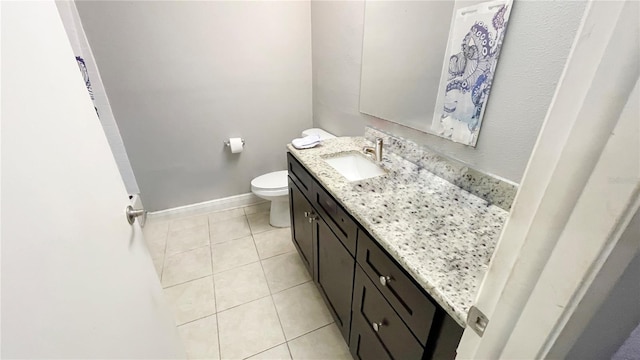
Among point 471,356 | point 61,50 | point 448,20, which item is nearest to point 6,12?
point 61,50

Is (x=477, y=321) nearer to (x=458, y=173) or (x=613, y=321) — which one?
(x=613, y=321)

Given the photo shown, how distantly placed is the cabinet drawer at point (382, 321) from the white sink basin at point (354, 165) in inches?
24.8

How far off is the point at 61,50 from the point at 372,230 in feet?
2.99

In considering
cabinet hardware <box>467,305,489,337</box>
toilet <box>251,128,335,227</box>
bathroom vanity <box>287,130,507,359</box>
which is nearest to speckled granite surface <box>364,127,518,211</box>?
bathroom vanity <box>287,130,507,359</box>

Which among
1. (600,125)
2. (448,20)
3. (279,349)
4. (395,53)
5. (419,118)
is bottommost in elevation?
(279,349)

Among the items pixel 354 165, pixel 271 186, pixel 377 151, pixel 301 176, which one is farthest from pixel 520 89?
pixel 271 186

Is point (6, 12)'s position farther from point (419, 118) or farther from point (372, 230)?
point (419, 118)

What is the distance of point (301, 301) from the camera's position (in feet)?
5.32

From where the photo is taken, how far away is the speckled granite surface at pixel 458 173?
96 cm

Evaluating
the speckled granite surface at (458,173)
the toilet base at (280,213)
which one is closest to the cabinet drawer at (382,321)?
the speckled granite surface at (458,173)

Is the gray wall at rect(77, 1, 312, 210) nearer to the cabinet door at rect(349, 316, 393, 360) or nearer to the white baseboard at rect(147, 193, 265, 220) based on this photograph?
the white baseboard at rect(147, 193, 265, 220)

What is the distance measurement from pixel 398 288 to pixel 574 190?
1.94ft

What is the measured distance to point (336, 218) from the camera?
1111 millimetres

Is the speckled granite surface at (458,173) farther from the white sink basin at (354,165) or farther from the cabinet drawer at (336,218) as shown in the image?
the cabinet drawer at (336,218)
